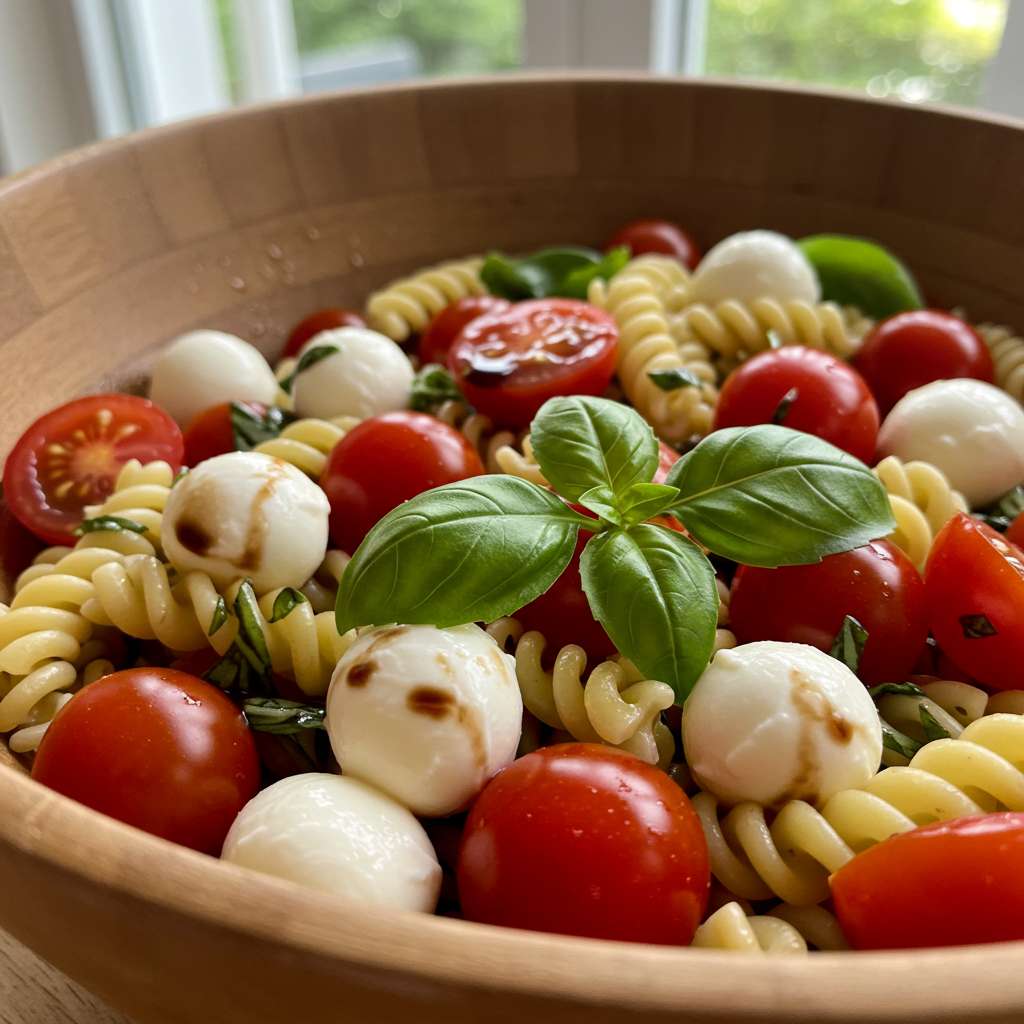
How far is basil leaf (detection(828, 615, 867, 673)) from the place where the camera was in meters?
1.22

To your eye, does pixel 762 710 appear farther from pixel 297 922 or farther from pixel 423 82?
pixel 423 82

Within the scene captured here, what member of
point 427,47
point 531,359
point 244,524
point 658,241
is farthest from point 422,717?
point 427,47

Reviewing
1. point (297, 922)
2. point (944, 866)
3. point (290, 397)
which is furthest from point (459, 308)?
point (297, 922)

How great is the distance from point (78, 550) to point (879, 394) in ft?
3.93

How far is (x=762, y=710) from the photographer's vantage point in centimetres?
108

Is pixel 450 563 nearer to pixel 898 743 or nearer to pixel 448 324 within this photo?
pixel 898 743

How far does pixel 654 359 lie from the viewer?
5.51ft

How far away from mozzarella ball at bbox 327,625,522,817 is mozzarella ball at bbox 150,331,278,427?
78 cm

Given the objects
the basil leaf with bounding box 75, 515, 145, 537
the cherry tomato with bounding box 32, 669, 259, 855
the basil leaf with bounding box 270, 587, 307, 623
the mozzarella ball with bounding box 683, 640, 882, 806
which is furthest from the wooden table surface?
the mozzarella ball with bounding box 683, 640, 882, 806

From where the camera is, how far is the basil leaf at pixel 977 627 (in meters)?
1.24

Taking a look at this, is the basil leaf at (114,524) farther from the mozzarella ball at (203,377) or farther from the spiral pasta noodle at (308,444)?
the mozzarella ball at (203,377)

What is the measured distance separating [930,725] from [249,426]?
3.23 feet

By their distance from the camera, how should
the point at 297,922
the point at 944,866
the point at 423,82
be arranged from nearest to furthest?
1. the point at 297,922
2. the point at 944,866
3. the point at 423,82

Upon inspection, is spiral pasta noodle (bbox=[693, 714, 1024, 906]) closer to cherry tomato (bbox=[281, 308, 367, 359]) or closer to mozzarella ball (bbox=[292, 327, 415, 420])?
mozzarella ball (bbox=[292, 327, 415, 420])
